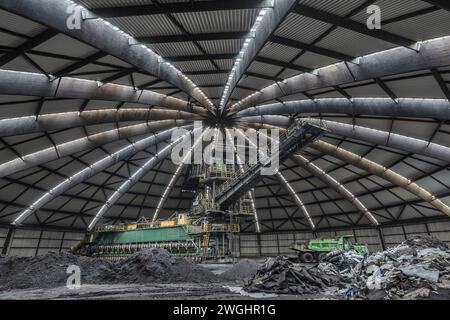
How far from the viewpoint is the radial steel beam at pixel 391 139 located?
18031mm

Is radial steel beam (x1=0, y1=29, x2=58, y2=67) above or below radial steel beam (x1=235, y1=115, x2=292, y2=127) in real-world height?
below

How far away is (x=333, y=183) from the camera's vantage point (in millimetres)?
30109

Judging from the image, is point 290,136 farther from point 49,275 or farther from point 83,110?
point 49,275

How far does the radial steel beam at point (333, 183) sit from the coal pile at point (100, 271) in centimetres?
1704

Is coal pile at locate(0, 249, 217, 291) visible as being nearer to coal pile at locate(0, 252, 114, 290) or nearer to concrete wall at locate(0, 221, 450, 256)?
coal pile at locate(0, 252, 114, 290)

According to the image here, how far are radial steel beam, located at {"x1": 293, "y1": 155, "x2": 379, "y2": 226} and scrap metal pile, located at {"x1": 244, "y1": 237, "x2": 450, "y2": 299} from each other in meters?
14.3

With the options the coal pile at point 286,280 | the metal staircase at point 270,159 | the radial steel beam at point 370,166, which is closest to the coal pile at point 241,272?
the coal pile at point 286,280

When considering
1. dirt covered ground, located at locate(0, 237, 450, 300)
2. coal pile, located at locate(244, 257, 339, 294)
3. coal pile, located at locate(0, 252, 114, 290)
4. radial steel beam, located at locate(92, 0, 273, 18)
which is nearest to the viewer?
dirt covered ground, located at locate(0, 237, 450, 300)

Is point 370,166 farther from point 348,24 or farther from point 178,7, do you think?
point 178,7

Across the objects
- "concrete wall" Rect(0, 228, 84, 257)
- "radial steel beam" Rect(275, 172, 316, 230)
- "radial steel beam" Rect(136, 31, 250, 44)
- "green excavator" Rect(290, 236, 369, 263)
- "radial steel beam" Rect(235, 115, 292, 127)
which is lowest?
"green excavator" Rect(290, 236, 369, 263)

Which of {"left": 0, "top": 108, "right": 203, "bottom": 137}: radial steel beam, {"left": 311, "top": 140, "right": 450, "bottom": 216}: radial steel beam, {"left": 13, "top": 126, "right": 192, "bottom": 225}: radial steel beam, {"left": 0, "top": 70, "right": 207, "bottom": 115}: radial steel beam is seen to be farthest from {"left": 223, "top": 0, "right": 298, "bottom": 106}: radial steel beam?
{"left": 13, "top": 126, "right": 192, "bottom": 225}: radial steel beam

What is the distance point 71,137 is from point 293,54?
16.3m

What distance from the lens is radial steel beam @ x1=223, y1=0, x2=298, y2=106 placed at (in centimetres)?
893

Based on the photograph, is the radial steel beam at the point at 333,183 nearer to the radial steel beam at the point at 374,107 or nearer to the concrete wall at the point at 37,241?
the radial steel beam at the point at 374,107
